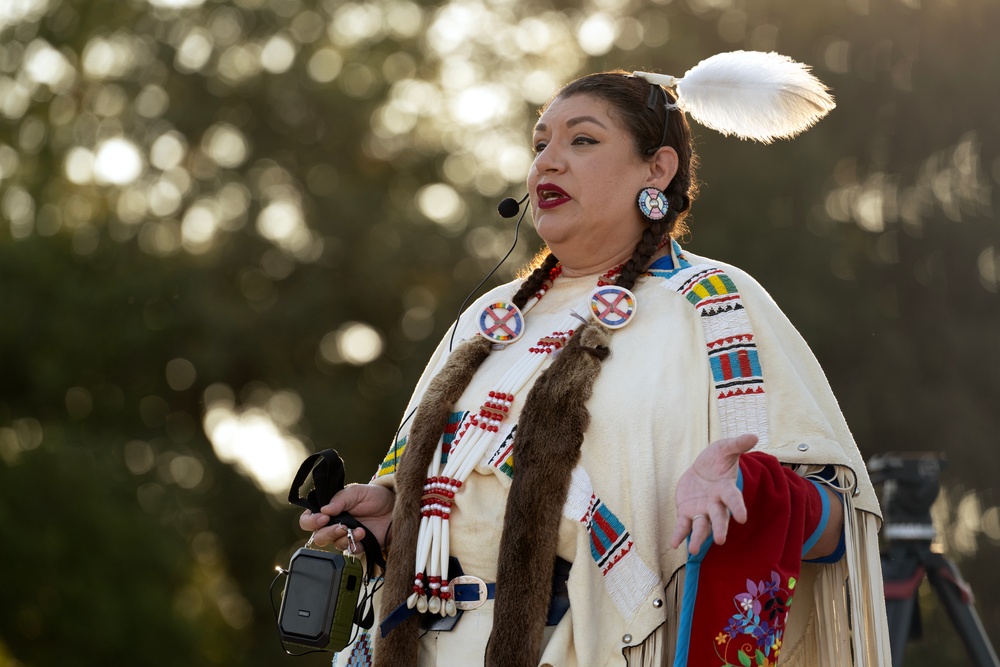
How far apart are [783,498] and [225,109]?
884 centimetres

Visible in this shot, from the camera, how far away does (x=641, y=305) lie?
7.77ft

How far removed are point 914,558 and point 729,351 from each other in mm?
1767

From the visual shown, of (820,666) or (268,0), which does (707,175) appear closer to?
(268,0)

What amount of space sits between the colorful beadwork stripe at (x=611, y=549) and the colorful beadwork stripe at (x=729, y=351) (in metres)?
0.24

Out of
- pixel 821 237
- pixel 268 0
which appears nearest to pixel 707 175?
pixel 821 237

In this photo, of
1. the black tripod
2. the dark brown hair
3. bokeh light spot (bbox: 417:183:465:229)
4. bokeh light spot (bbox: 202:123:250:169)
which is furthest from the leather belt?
bokeh light spot (bbox: 202:123:250:169)

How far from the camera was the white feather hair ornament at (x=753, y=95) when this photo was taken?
8.12 feet

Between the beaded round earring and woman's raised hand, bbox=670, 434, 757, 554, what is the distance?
661 millimetres

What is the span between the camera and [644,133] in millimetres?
2488

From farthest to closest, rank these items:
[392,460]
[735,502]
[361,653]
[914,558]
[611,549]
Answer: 1. [914,558]
2. [392,460]
3. [361,653]
4. [611,549]
5. [735,502]

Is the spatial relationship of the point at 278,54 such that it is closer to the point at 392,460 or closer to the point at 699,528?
the point at 392,460

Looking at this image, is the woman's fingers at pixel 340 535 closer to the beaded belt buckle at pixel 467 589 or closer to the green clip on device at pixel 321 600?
the green clip on device at pixel 321 600

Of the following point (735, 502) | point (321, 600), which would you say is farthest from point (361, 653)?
point (735, 502)

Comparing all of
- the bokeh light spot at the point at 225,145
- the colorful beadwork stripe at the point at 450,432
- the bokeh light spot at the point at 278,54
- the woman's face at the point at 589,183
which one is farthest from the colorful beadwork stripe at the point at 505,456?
the bokeh light spot at the point at 278,54
